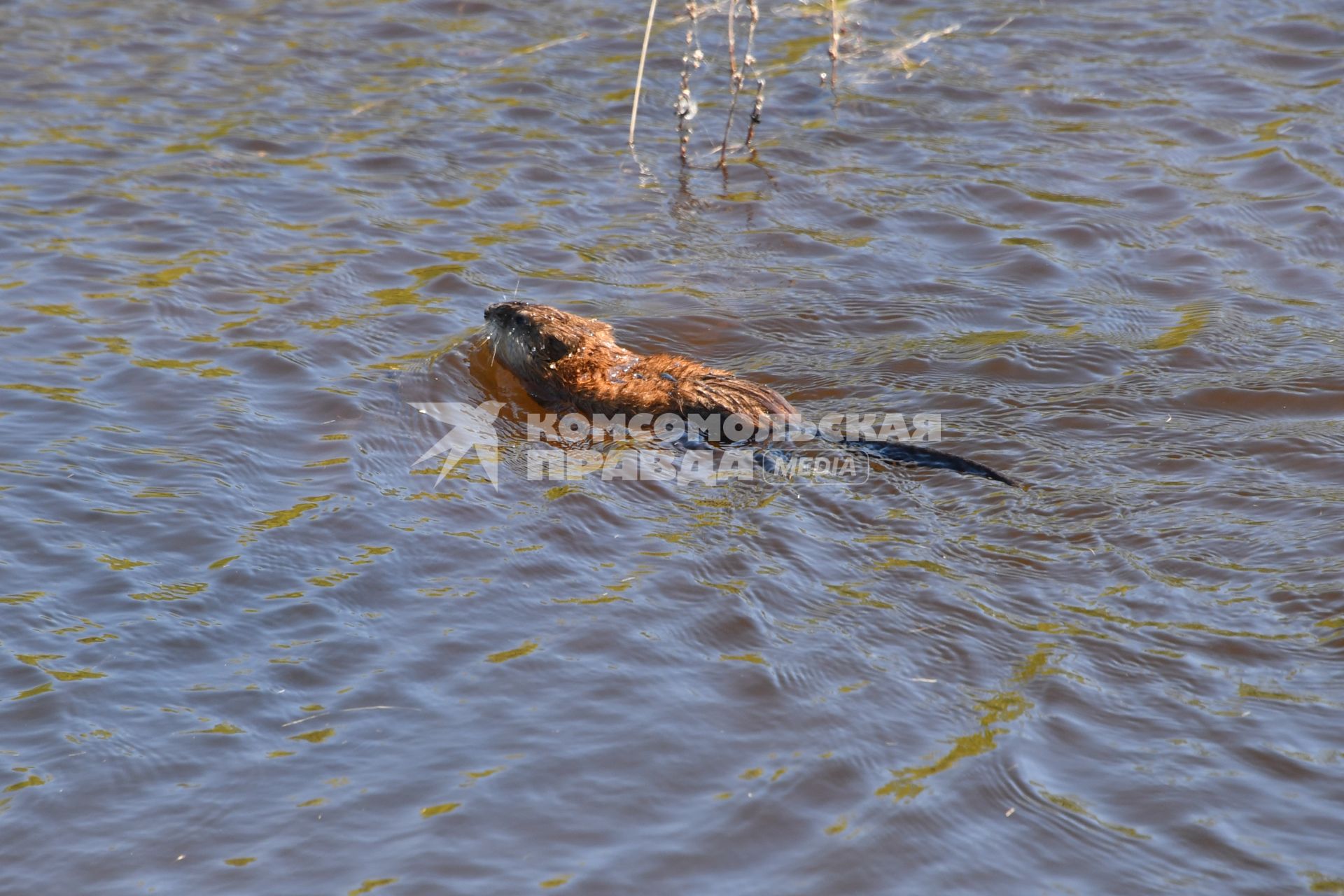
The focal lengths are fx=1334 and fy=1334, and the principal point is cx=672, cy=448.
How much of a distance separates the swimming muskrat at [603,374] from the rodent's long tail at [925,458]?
0.49 feet

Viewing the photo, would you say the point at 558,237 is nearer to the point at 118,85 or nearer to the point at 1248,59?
the point at 118,85

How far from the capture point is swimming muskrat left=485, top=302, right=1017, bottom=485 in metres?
5.98

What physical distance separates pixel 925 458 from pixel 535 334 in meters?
2.15

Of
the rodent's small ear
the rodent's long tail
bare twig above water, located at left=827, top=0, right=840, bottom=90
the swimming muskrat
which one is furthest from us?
bare twig above water, located at left=827, top=0, right=840, bottom=90

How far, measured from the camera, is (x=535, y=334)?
21.6 feet

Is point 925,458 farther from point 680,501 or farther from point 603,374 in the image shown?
point 603,374

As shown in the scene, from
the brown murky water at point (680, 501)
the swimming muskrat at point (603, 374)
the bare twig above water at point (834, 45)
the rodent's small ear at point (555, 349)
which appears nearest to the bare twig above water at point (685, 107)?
the brown murky water at point (680, 501)

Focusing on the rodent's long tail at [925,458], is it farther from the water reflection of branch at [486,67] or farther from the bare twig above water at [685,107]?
the water reflection of branch at [486,67]

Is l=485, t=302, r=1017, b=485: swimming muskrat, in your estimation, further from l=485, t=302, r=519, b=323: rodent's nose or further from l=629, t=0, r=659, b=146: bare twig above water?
l=629, t=0, r=659, b=146: bare twig above water

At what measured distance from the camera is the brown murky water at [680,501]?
3.79 metres

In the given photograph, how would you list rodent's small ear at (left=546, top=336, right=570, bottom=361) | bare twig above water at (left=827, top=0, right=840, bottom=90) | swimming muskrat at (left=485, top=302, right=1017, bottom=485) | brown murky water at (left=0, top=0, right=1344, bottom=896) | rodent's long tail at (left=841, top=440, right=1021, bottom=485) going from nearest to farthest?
brown murky water at (left=0, top=0, right=1344, bottom=896)
rodent's long tail at (left=841, top=440, right=1021, bottom=485)
swimming muskrat at (left=485, top=302, right=1017, bottom=485)
rodent's small ear at (left=546, top=336, right=570, bottom=361)
bare twig above water at (left=827, top=0, right=840, bottom=90)

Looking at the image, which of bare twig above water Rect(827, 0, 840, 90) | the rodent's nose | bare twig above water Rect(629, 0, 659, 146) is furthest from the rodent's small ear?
→ bare twig above water Rect(827, 0, 840, 90)

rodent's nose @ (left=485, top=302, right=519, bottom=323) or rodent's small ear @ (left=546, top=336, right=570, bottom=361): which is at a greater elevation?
rodent's nose @ (left=485, top=302, right=519, bottom=323)

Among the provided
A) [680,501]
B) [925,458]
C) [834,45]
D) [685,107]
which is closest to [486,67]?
[685,107]
